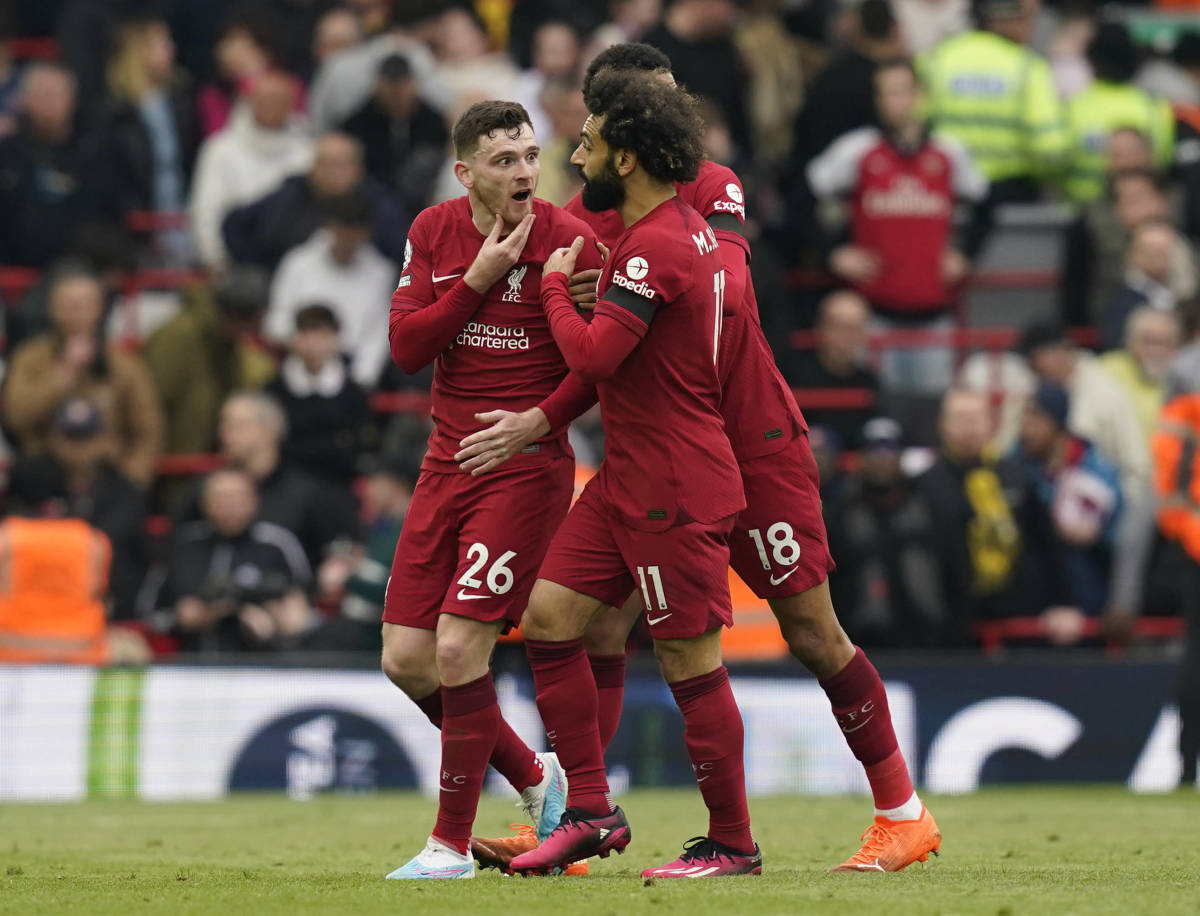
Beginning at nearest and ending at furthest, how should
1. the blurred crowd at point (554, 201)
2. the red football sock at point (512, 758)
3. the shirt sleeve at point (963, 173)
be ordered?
the red football sock at point (512, 758), the blurred crowd at point (554, 201), the shirt sleeve at point (963, 173)

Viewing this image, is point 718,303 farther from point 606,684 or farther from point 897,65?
point 897,65

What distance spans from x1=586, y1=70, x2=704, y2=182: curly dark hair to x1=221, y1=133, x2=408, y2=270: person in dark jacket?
25.2 ft

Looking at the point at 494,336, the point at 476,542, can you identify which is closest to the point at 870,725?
the point at 476,542

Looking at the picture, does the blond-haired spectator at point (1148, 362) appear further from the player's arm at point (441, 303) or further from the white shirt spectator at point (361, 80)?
the player's arm at point (441, 303)

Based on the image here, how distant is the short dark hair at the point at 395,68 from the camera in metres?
14.9

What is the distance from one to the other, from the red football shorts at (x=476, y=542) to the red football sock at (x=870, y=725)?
3.57 feet

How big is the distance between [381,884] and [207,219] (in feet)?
31.0

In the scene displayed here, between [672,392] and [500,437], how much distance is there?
58cm

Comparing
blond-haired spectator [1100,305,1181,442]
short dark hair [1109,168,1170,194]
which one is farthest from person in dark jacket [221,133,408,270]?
short dark hair [1109,168,1170,194]

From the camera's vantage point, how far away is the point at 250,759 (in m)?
12.4

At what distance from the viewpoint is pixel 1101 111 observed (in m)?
15.8

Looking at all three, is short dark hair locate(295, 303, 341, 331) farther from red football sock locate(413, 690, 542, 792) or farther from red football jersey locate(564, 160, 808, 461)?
red football jersey locate(564, 160, 808, 461)

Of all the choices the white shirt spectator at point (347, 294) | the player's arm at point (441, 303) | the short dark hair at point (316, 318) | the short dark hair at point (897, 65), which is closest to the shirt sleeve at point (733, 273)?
the player's arm at point (441, 303)

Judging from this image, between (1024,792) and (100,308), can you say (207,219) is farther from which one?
(1024,792)
